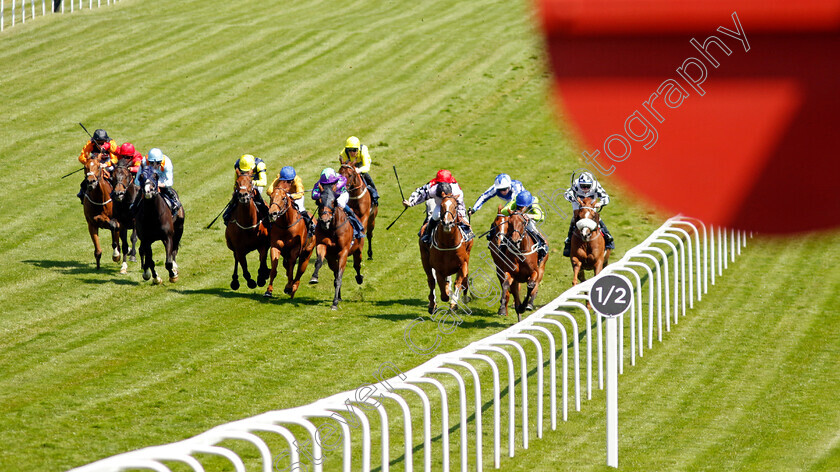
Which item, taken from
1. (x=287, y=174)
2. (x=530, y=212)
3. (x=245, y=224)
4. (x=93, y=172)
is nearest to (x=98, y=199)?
(x=93, y=172)

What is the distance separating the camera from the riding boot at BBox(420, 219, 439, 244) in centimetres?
1391

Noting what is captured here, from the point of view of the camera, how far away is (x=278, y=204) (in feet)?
47.7

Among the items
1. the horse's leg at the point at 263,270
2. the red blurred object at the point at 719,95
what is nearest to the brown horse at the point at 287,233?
the horse's leg at the point at 263,270

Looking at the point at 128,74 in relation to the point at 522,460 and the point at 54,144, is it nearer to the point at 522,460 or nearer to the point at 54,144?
the point at 54,144

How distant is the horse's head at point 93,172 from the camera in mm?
16281

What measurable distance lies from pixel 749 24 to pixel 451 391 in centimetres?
1013

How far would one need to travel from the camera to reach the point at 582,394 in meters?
11.0

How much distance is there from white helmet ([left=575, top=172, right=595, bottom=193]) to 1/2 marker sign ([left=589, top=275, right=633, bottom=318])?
4.85 m

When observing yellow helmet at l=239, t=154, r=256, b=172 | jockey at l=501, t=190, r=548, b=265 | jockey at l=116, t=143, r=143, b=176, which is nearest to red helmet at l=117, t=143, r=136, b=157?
jockey at l=116, t=143, r=143, b=176

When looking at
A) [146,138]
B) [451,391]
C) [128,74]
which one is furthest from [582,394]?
[128,74]

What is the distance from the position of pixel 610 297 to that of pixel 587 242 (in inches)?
202

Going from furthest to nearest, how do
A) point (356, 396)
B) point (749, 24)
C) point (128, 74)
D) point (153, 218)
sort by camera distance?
point (128, 74) < point (153, 218) < point (356, 396) < point (749, 24)

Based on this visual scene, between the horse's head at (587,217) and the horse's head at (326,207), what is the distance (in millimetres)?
3148

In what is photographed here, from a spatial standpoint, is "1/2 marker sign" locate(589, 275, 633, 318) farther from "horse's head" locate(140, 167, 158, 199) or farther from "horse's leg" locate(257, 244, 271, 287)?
"horse's head" locate(140, 167, 158, 199)
